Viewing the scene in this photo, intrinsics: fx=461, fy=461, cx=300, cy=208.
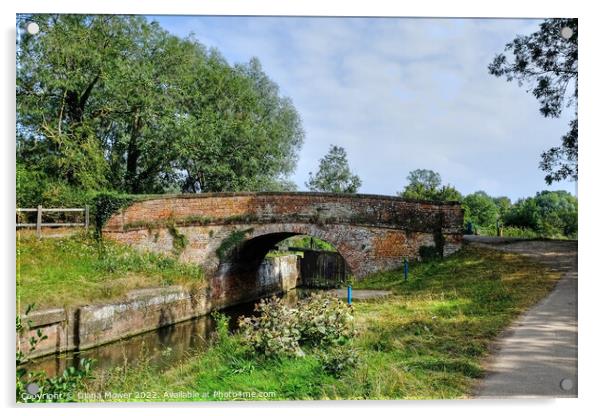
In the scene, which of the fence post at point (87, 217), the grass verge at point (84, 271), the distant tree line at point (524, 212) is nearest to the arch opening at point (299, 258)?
the grass verge at point (84, 271)

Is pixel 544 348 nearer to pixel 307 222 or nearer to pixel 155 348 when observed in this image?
pixel 307 222

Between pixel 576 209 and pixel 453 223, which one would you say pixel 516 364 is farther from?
pixel 453 223

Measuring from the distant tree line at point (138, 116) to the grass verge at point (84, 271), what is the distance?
730 millimetres

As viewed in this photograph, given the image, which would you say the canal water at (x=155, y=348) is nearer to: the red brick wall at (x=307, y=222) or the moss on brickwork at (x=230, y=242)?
the red brick wall at (x=307, y=222)

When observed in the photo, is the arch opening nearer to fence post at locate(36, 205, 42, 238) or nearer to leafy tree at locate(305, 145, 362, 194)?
leafy tree at locate(305, 145, 362, 194)

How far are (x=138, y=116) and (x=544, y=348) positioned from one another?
24.8 ft

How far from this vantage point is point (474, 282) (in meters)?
6.23

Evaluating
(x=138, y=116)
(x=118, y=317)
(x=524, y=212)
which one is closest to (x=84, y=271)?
(x=118, y=317)

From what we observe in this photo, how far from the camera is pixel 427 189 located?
796 cm

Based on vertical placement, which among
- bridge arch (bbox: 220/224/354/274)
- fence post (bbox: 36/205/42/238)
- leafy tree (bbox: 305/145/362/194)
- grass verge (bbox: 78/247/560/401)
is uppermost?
leafy tree (bbox: 305/145/362/194)

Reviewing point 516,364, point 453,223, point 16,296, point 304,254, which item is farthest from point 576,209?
point 304,254

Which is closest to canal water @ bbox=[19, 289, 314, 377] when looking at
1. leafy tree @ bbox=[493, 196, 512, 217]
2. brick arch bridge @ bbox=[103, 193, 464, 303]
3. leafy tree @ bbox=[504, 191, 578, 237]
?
brick arch bridge @ bbox=[103, 193, 464, 303]

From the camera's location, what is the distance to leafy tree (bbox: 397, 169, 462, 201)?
652 cm

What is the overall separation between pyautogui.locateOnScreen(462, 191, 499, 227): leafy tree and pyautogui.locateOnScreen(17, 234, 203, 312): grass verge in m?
5.33
